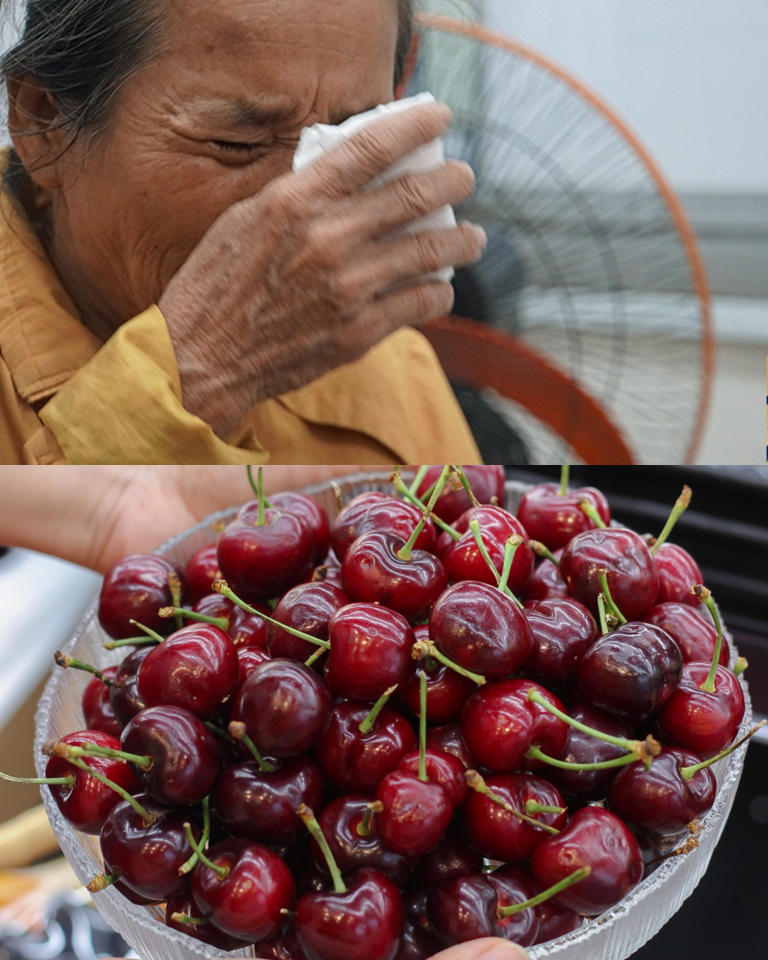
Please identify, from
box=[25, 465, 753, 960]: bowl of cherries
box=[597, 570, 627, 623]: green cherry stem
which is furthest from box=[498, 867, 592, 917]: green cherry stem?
box=[597, 570, 627, 623]: green cherry stem

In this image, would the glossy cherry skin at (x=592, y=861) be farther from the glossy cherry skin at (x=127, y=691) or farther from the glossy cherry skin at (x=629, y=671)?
the glossy cherry skin at (x=127, y=691)

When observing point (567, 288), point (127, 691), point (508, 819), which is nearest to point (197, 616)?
point (127, 691)

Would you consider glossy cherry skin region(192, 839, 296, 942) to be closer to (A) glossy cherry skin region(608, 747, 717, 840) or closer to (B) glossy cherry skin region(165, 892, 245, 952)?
(B) glossy cherry skin region(165, 892, 245, 952)

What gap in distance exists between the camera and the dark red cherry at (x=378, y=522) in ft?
1.20

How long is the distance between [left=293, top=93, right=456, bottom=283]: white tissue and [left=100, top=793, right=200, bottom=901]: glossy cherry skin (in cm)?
23

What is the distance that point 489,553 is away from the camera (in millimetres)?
354

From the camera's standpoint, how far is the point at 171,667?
A: 309mm

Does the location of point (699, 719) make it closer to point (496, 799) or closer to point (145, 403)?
point (496, 799)

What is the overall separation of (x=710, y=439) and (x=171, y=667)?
0.96 ft

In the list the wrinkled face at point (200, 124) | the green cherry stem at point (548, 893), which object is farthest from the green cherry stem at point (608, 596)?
the wrinkled face at point (200, 124)

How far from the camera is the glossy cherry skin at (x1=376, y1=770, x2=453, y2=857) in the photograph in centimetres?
27

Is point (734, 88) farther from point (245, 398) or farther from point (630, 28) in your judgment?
point (245, 398)

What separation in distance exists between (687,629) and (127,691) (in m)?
0.22

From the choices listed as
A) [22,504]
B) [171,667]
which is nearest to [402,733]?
[171,667]
